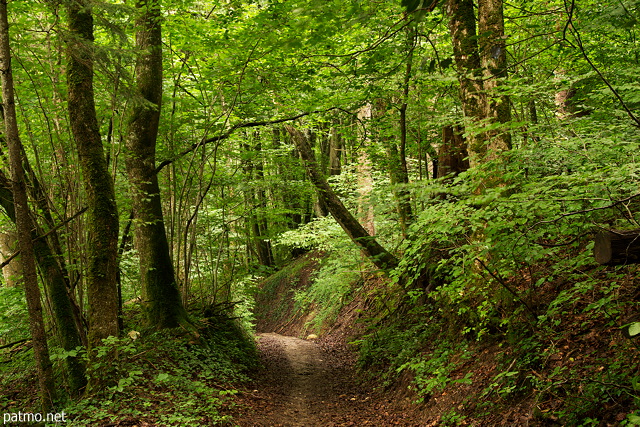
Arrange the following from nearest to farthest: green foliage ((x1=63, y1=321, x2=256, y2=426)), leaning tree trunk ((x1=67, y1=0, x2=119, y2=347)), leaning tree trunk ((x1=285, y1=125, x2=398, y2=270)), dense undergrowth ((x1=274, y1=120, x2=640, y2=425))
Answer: dense undergrowth ((x1=274, y1=120, x2=640, y2=425))
green foliage ((x1=63, y1=321, x2=256, y2=426))
leaning tree trunk ((x1=67, y1=0, x2=119, y2=347))
leaning tree trunk ((x1=285, y1=125, x2=398, y2=270))

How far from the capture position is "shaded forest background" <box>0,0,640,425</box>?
12.8 ft

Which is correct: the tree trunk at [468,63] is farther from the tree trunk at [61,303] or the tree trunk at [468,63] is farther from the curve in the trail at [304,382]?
the tree trunk at [61,303]

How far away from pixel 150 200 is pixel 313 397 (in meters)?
4.80

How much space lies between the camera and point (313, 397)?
7902 mm

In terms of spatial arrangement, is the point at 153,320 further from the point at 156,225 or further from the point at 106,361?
the point at 106,361

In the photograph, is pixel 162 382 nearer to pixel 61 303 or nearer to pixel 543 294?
pixel 61 303

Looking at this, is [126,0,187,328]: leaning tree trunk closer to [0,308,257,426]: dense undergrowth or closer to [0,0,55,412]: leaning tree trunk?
[0,308,257,426]: dense undergrowth

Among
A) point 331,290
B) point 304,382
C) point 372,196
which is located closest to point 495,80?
point 372,196

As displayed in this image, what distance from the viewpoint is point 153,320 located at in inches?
313

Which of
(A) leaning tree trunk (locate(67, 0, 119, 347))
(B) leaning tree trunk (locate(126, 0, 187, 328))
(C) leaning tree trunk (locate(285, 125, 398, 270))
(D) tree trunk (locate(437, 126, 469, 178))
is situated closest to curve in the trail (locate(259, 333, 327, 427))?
(B) leaning tree trunk (locate(126, 0, 187, 328))

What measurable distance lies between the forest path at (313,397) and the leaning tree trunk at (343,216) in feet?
8.67

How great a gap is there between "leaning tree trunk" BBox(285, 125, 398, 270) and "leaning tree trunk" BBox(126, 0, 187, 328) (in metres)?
3.25

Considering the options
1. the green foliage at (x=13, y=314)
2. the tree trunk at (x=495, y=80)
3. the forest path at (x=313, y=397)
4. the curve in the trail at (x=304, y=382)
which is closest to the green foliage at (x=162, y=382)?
the forest path at (x=313, y=397)

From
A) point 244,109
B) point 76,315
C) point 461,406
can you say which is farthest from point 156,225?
point 461,406
